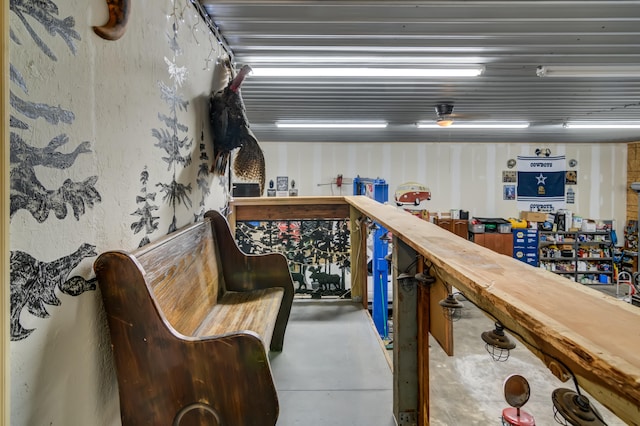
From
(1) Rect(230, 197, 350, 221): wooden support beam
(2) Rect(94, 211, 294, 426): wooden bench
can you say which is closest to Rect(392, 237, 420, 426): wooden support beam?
(2) Rect(94, 211, 294, 426): wooden bench

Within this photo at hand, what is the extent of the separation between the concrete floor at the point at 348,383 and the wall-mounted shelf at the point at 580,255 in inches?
209

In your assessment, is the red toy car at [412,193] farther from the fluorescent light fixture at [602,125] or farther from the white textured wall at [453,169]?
the fluorescent light fixture at [602,125]

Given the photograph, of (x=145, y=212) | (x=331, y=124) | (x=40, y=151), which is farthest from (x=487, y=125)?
(x=40, y=151)

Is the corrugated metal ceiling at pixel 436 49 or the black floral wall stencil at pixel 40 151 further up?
the corrugated metal ceiling at pixel 436 49

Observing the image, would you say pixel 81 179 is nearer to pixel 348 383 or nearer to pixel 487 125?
pixel 348 383

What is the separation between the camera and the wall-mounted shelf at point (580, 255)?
32.8 ft

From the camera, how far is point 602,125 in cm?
723

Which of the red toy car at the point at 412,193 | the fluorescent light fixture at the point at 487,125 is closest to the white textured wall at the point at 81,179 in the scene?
the fluorescent light fixture at the point at 487,125

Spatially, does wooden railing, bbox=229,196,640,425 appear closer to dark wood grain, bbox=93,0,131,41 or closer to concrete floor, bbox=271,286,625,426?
concrete floor, bbox=271,286,625,426

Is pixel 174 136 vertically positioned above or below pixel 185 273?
above

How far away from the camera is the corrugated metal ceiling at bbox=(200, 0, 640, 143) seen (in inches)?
101

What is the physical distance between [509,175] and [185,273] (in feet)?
33.7

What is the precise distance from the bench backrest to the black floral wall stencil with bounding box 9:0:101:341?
0.29 m

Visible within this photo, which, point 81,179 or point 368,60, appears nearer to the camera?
point 81,179
